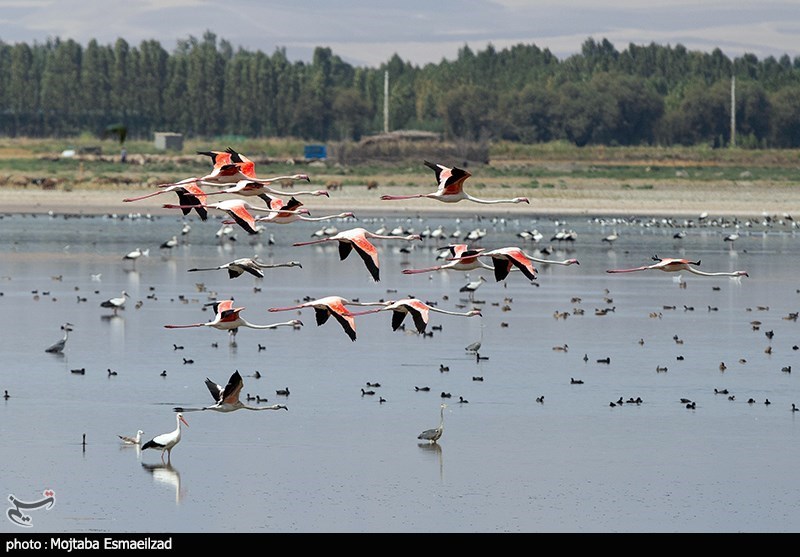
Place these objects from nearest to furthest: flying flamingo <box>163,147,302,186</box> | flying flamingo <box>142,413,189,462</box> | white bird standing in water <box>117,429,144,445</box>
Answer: flying flamingo <box>163,147,302,186</box> → flying flamingo <box>142,413,189,462</box> → white bird standing in water <box>117,429,144,445</box>

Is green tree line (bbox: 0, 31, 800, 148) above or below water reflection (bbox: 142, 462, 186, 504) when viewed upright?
above

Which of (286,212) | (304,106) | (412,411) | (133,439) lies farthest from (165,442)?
(304,106)

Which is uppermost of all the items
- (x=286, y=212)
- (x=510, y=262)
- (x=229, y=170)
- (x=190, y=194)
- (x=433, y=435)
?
(x=229, y=170)

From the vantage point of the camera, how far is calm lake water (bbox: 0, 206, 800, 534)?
17.1 meters

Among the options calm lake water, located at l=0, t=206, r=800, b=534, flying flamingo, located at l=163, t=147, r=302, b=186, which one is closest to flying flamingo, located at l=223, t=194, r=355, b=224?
flying flamingo, located at l=163, t=147, r=302, b=186

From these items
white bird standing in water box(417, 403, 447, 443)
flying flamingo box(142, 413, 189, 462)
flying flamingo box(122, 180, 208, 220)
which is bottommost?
white bird standing in water box(417, 403, 447, 443)

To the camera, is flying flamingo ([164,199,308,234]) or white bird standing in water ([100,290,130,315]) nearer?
flying flamingo ([164,199,308,234])

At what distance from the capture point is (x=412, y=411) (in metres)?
22.3

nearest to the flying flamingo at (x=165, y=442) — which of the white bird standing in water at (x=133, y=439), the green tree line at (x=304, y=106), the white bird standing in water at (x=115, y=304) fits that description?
the white bird standing in water at (x=133, y=439)

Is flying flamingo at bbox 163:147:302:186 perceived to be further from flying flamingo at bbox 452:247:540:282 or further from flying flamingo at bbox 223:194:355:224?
flying flamingo at bbox 452:247:540:282

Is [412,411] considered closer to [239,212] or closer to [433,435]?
[433,435]

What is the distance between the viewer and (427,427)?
21281 millimetres

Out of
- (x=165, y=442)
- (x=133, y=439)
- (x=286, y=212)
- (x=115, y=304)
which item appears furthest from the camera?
(x=115, y=304)
